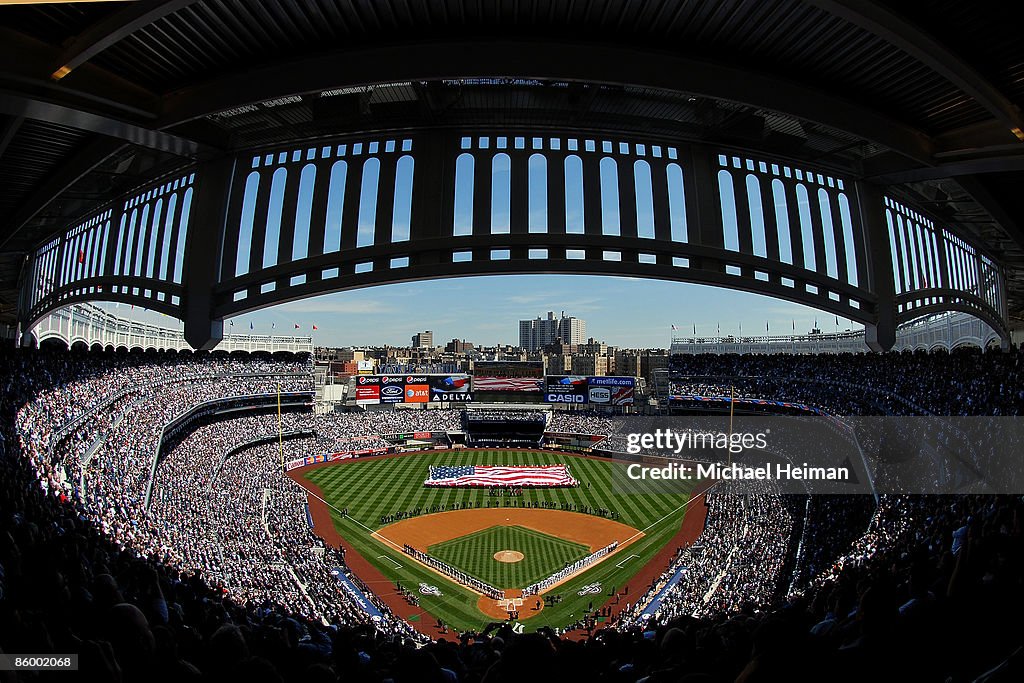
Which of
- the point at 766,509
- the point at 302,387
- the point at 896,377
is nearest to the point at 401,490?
the point at 302,387

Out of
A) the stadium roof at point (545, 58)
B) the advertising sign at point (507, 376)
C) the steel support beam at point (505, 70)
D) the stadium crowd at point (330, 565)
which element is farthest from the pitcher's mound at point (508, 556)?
the steel support beam at point (505, 70)

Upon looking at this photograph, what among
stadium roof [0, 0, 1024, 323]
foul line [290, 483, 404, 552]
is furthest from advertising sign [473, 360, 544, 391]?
stadium roof [0, 0, 1024, 323]

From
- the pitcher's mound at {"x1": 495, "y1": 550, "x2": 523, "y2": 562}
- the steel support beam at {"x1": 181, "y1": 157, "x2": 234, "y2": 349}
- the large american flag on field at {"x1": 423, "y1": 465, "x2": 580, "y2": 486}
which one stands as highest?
the steel support beam at {"x1": 181, "y1": 157, "x2": 234, "y2": 349}

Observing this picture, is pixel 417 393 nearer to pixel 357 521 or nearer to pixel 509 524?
pixel 357 521

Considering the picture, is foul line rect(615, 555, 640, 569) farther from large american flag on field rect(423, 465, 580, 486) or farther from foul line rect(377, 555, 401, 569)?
large american flag on field rect(423, 465, 580, 486)

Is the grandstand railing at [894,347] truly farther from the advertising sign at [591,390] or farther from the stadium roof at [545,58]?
the stadium roof at [545,58]

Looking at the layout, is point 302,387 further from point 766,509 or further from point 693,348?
point 693,348

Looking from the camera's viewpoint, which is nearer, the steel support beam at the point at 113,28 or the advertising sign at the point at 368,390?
the steel support beam at the point at 113,28
